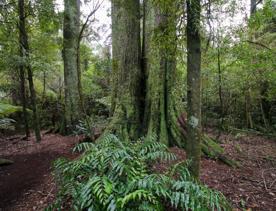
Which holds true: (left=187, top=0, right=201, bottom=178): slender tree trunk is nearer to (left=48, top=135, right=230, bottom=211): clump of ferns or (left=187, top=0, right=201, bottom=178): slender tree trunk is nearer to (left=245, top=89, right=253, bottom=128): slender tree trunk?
(left=48, top=135, right=230, bottom=211): clump of ferns

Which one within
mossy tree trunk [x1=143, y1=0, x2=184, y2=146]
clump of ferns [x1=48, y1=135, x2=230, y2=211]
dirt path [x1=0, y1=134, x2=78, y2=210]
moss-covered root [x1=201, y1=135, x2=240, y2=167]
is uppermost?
mossy tree trunk [x1=143, y1=0, x2=184, y2=146]

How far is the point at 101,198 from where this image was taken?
7.83 ft

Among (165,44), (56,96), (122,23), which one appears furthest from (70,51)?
(165,44)

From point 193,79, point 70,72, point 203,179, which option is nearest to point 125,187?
point 193,79

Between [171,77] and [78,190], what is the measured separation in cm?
334

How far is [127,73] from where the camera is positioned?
548 cm

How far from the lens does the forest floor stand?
351 cm

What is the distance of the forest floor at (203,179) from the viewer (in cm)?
351

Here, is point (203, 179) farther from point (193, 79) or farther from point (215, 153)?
point (193, 79)

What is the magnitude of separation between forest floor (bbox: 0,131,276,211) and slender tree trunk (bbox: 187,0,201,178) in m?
1.12

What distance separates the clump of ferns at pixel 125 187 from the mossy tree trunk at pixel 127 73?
78.4 inches

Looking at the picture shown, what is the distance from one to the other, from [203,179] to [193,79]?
1.99 metres

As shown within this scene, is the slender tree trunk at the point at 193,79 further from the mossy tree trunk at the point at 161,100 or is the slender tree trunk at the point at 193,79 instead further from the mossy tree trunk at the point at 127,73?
the mossy tree trunk at the point at 127,73

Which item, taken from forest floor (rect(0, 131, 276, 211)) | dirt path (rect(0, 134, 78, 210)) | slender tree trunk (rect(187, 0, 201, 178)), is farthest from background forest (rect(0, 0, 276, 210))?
dirt path (rect(0, 134, 78, 210))
